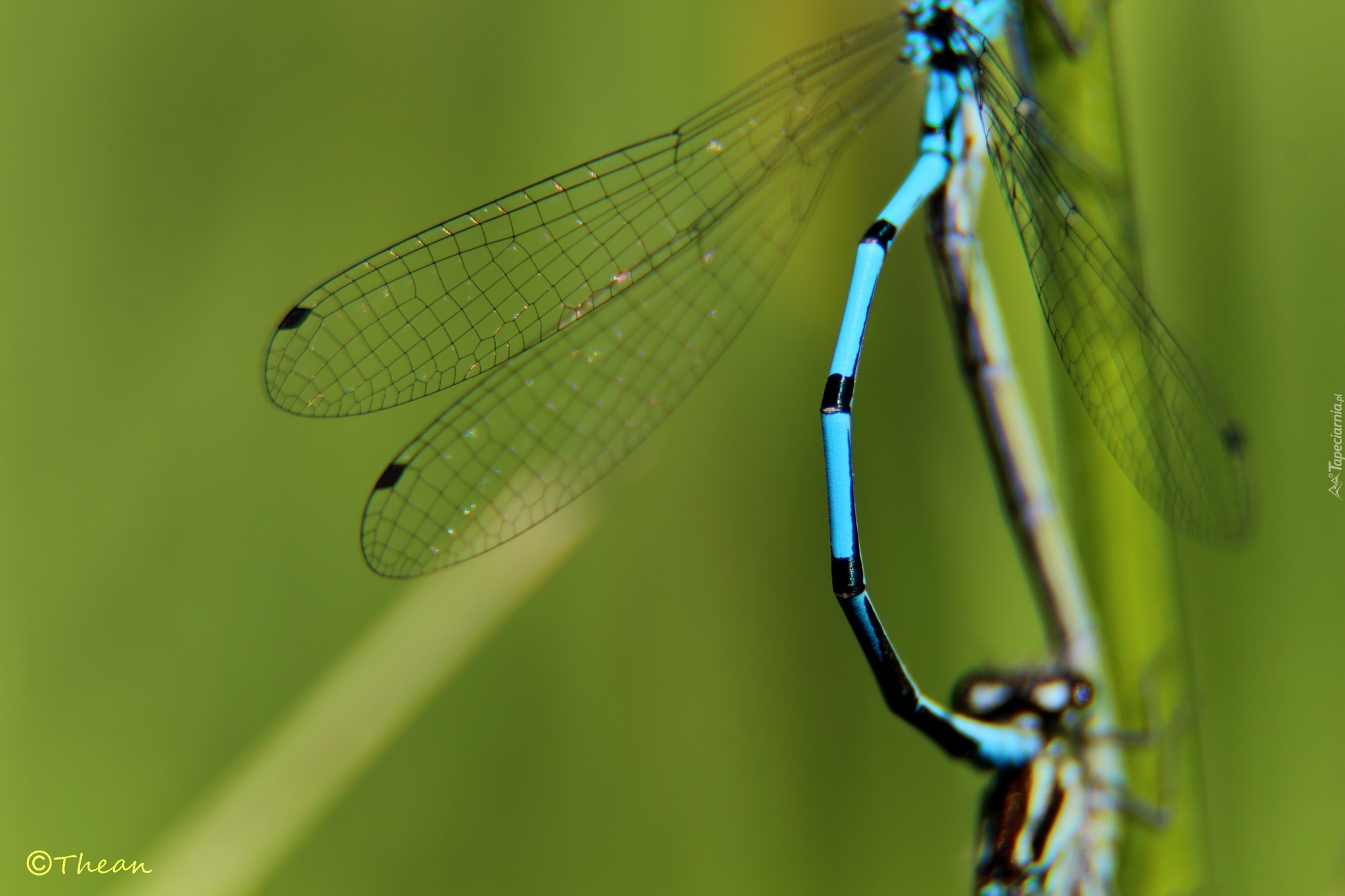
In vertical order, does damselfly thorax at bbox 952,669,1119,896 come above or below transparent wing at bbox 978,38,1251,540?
below

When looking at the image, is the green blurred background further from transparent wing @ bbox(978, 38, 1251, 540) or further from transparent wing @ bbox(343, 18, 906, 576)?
transparent wing @ bbox(978, 38, 1251, 540)

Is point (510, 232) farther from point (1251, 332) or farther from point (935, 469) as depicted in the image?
point (1251, 332)

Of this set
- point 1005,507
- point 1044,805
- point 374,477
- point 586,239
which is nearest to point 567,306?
point 586,239

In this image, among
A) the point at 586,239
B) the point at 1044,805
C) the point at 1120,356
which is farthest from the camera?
the point at 586,239

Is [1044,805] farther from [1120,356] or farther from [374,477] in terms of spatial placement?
[374,477]

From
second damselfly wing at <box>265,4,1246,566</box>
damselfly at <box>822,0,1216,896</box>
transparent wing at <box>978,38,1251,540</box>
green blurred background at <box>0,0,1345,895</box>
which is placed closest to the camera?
transparent wing at <box>978,38,1251,540</box>

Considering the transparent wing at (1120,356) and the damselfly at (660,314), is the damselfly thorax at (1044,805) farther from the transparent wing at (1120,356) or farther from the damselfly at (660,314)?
the transparent wing at (1120,356)

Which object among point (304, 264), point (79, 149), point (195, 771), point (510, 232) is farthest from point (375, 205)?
point (195, 771)

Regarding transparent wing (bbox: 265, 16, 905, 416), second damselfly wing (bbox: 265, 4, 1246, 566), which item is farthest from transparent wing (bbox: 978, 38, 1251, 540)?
transparent wing (bbox: 265, 16, 905, 416)
